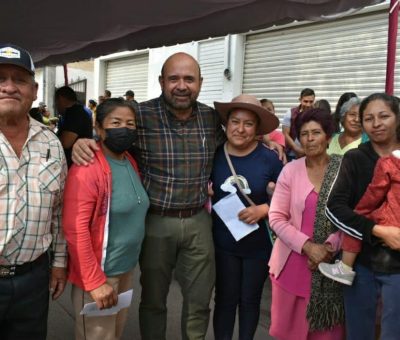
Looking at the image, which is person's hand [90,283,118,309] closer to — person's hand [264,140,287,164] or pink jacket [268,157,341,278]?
pink jacket [268,157,341,278]

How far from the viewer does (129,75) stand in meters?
14.1

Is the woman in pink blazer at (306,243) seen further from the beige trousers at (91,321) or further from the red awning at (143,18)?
the red awning at (143,18)

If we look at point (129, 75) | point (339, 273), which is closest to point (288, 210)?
point (339, 273)

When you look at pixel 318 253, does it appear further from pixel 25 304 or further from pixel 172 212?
pixel 25 304

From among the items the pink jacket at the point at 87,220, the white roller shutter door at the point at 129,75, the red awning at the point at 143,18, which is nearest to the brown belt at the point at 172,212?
the pink jacket at the point at 87,220

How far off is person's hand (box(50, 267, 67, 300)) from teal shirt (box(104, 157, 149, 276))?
0.22m

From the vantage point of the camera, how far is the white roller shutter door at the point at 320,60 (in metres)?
7.23

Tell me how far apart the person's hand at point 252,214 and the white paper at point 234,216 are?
0.10ft

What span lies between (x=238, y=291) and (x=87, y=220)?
121 centimetres

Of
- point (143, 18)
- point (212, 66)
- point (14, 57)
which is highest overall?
point (212, 66)

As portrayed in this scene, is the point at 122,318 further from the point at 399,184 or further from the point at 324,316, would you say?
the point at 399,184

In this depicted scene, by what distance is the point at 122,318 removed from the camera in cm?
251

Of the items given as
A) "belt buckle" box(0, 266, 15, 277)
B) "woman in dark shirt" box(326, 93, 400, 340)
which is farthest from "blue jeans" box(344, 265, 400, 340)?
"belt buckle" box(0, 266, 15, 277)

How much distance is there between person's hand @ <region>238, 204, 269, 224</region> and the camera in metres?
2.71
